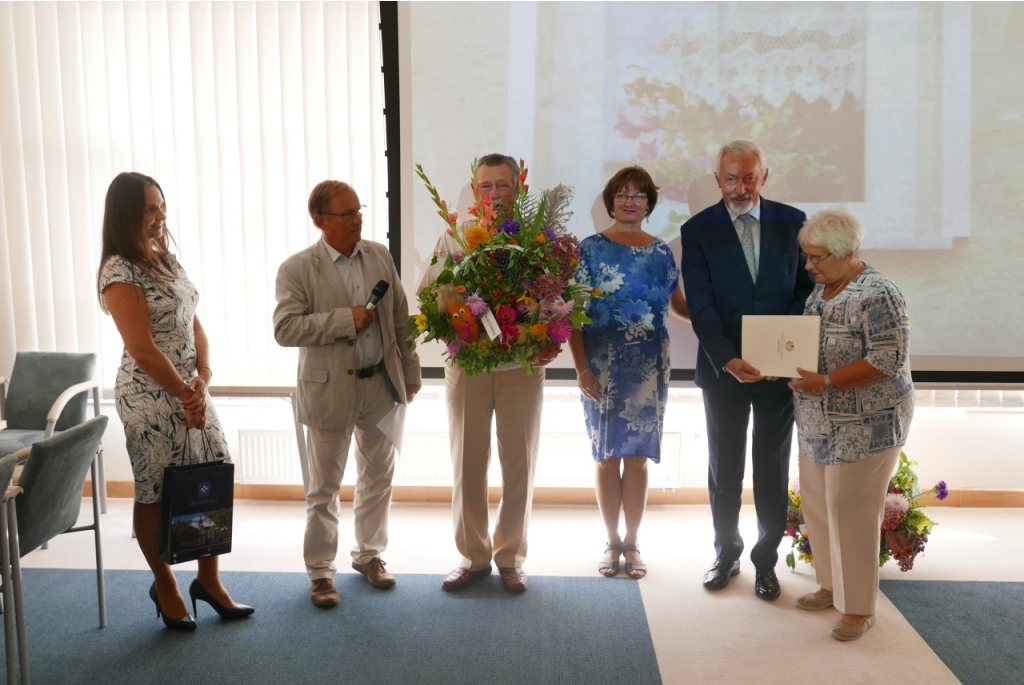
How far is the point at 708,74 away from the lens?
4.11 metres

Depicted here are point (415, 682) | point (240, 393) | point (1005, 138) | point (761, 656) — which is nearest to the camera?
point (415, 682)

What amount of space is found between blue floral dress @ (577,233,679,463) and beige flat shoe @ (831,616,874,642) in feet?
3.21

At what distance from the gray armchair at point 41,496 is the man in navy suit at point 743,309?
2.36 meters

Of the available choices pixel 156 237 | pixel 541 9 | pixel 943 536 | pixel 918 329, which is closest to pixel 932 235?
pixel 918 329

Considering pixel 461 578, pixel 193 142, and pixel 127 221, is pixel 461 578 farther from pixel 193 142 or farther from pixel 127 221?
pixel 193 142

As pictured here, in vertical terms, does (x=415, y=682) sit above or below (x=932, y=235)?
below

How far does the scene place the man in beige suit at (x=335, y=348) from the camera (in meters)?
3.20

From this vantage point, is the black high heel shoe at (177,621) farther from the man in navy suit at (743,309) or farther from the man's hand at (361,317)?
the man in navy suit at (743,309)

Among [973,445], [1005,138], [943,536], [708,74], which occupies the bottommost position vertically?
[943,536]

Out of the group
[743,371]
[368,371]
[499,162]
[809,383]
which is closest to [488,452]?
[368,371]

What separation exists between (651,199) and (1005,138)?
6.47 feet

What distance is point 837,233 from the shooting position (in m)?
2.88

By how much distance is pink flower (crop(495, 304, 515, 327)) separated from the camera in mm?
3054

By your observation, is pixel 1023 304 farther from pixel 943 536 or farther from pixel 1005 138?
pixel 943 536
